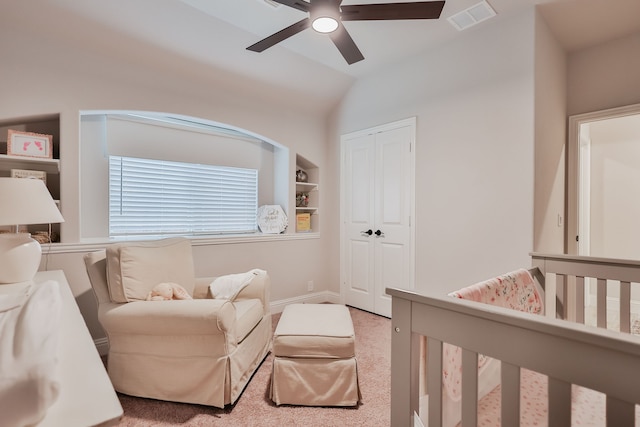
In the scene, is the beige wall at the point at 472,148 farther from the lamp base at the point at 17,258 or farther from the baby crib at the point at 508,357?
the lamp base at the point at 17,258

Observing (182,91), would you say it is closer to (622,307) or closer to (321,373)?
(321,373)

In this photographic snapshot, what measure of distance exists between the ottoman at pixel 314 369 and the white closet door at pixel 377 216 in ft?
5.03

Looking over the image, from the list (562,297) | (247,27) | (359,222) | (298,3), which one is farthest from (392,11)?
(359,222)

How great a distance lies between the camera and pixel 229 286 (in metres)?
2.41

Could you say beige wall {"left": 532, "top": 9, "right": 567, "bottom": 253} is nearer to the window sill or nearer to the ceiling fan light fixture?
the ceiling fan light fixture

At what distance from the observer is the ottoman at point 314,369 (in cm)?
185

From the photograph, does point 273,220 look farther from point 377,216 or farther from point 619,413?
point 619,413

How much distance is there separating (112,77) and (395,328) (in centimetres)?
283

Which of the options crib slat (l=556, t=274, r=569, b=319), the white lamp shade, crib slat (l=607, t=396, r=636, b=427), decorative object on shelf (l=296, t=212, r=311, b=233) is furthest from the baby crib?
decorative object on shelf (l=296, t=212, r=311, b=233)

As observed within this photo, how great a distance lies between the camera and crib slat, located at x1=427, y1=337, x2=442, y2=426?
96 cm

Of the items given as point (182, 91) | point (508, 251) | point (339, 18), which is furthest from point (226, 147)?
point (508, 251)

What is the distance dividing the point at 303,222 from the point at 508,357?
323 cm

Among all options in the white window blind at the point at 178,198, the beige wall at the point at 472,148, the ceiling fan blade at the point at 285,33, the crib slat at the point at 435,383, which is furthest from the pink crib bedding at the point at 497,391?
the white window blind at the point at 178,198

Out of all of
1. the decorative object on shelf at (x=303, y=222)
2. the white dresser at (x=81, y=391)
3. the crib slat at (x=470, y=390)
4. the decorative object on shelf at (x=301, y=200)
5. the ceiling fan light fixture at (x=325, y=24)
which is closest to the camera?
the white dresser at (x=81, y=391)
